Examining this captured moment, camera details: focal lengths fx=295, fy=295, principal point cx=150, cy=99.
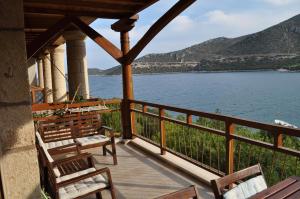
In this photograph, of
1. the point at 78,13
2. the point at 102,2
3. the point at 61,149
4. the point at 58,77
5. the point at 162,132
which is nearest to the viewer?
the point at 61,149

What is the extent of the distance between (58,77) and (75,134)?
7.99 meters

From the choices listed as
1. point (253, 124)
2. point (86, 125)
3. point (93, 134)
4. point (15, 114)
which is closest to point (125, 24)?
point (86, 125)

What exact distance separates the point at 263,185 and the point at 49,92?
49.4 feet

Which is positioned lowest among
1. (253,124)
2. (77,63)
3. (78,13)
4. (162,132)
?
(162,132)

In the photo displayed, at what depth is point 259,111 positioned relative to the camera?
2661 cm

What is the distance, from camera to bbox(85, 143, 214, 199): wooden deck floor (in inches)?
147

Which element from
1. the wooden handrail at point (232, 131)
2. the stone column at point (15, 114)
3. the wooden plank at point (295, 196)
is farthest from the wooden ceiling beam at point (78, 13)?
the wooden plank at point (295, 196)

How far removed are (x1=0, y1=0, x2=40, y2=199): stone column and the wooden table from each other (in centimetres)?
151

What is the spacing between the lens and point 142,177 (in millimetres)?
4234

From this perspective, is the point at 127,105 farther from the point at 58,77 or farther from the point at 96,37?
the point at 58,77

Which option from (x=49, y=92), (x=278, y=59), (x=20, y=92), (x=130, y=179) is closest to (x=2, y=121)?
(x=20, y=92)

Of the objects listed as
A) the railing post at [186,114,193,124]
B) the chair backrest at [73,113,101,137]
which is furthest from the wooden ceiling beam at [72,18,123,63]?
the railing post at [186,114,193,124]

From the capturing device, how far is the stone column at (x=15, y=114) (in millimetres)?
1925

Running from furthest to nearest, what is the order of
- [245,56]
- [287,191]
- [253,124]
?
[245,56] < [253,124] < [287,191]
